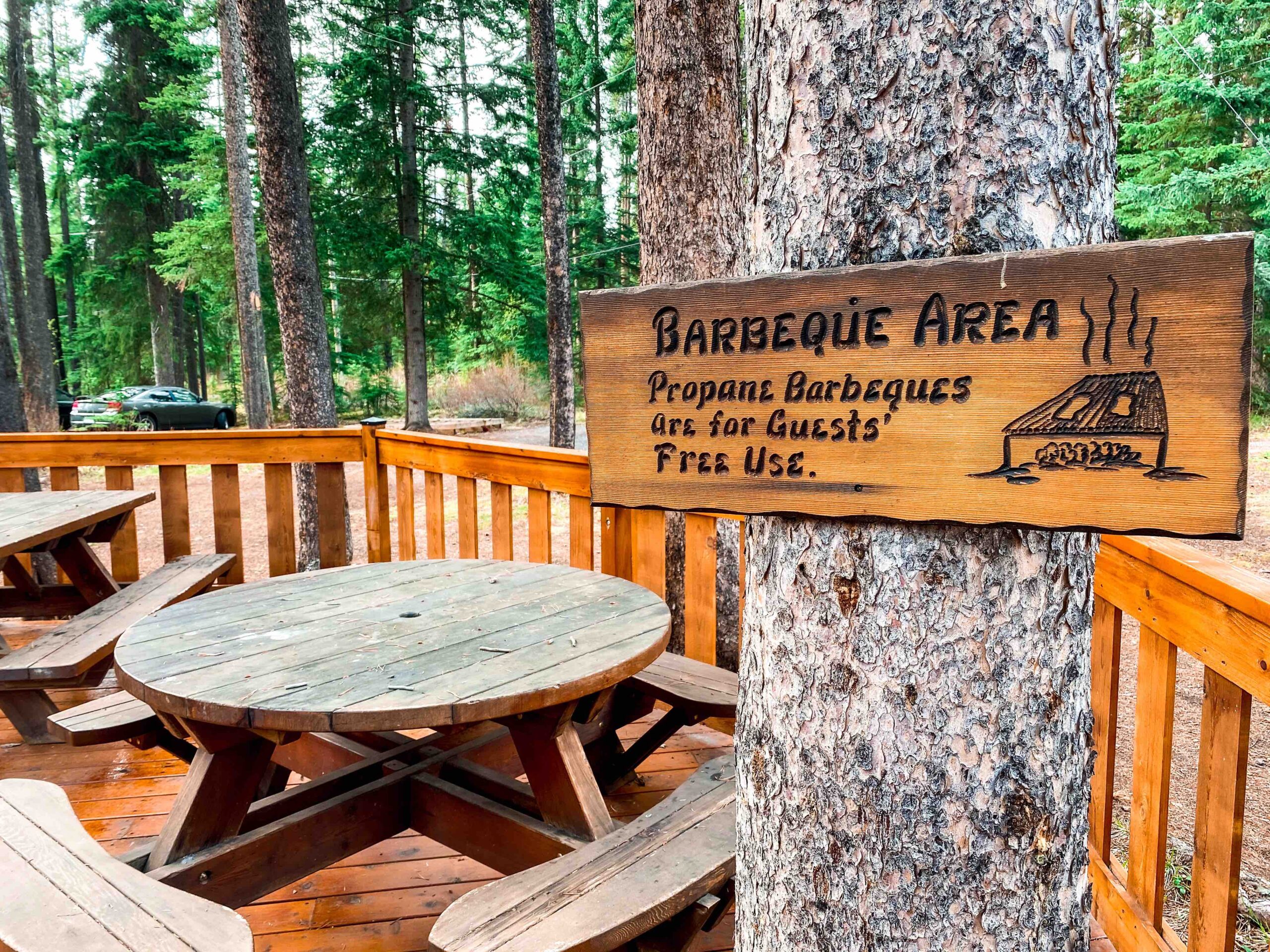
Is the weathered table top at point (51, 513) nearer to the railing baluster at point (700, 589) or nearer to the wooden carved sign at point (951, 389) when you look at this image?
the railing baluster at point (700, 589)

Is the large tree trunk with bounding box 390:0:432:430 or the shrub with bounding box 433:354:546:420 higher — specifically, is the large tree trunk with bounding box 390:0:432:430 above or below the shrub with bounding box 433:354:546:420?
above

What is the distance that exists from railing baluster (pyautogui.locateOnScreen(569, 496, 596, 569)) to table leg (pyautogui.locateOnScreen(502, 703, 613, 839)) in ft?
3.72

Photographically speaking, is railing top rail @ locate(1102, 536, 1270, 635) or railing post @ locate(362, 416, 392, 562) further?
railing post @ locate(362, 416, 392, 562)

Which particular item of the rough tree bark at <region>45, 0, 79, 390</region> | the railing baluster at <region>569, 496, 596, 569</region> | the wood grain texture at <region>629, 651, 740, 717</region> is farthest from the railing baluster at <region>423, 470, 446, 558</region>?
the rough tree bark at <region>45, 0, 79, 390</region>

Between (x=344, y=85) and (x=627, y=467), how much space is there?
40.7ft

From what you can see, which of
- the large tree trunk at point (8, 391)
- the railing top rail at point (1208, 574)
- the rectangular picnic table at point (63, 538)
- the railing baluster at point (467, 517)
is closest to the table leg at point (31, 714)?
the rectangular picnic table at point (63, 538)

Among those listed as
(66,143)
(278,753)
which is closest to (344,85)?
(66,143)

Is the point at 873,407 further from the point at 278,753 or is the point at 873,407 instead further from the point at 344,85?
the point at 344,85

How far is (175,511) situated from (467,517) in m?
1.42

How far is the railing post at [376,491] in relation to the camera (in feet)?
12.0

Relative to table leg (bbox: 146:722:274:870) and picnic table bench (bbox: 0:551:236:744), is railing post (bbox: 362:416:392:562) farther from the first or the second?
table leg (bbox: 146:722:274:870)

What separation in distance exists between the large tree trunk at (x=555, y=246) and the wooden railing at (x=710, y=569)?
5324mm

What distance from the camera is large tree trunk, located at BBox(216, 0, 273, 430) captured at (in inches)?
428

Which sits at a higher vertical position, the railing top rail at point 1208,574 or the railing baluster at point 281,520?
the railing top rail at point 1208,574
